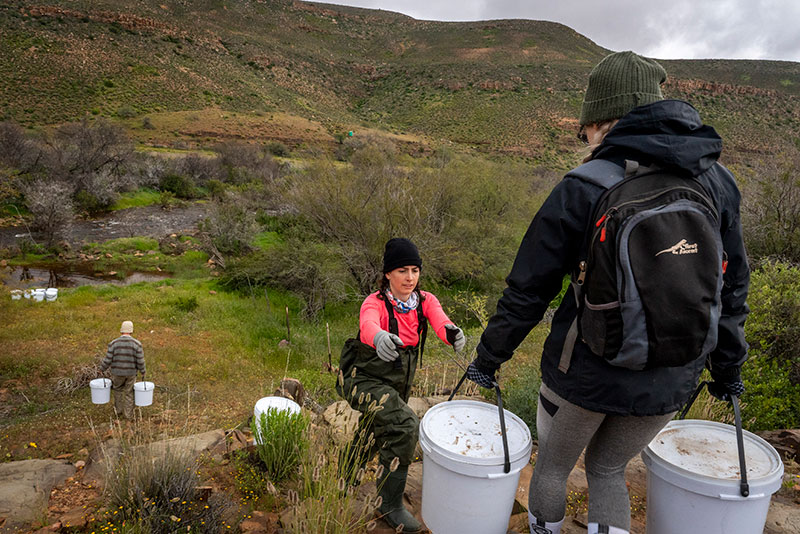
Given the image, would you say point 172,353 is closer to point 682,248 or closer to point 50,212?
point 682,248

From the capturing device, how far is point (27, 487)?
328 centimetres

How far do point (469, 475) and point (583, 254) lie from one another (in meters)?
0.93

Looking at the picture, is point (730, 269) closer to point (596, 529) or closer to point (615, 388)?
point (615, 388)

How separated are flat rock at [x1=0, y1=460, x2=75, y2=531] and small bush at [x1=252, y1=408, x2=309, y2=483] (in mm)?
1265

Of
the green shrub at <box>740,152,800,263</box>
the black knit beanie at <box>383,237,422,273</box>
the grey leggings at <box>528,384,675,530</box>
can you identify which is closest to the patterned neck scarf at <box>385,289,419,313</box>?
the black knit beanie at <box>383,237,422,273</box>

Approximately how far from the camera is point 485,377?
1.92m

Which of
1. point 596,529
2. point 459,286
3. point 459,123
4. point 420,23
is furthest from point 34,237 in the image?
point 420,23

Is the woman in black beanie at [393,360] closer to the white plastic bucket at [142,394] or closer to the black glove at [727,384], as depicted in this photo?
the black glove at [727,384]

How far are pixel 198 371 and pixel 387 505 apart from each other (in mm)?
6355

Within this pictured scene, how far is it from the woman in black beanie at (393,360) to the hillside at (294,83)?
120ft

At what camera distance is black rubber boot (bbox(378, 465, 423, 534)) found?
249cm

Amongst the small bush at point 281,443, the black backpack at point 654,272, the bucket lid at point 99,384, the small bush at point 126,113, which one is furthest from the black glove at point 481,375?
the small bush at point 126,113

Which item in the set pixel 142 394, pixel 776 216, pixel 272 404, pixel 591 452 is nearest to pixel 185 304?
pixel 142 394

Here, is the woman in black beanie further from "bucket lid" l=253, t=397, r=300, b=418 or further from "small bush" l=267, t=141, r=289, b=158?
"small bush" l=267, t=141, r=289, b=158
